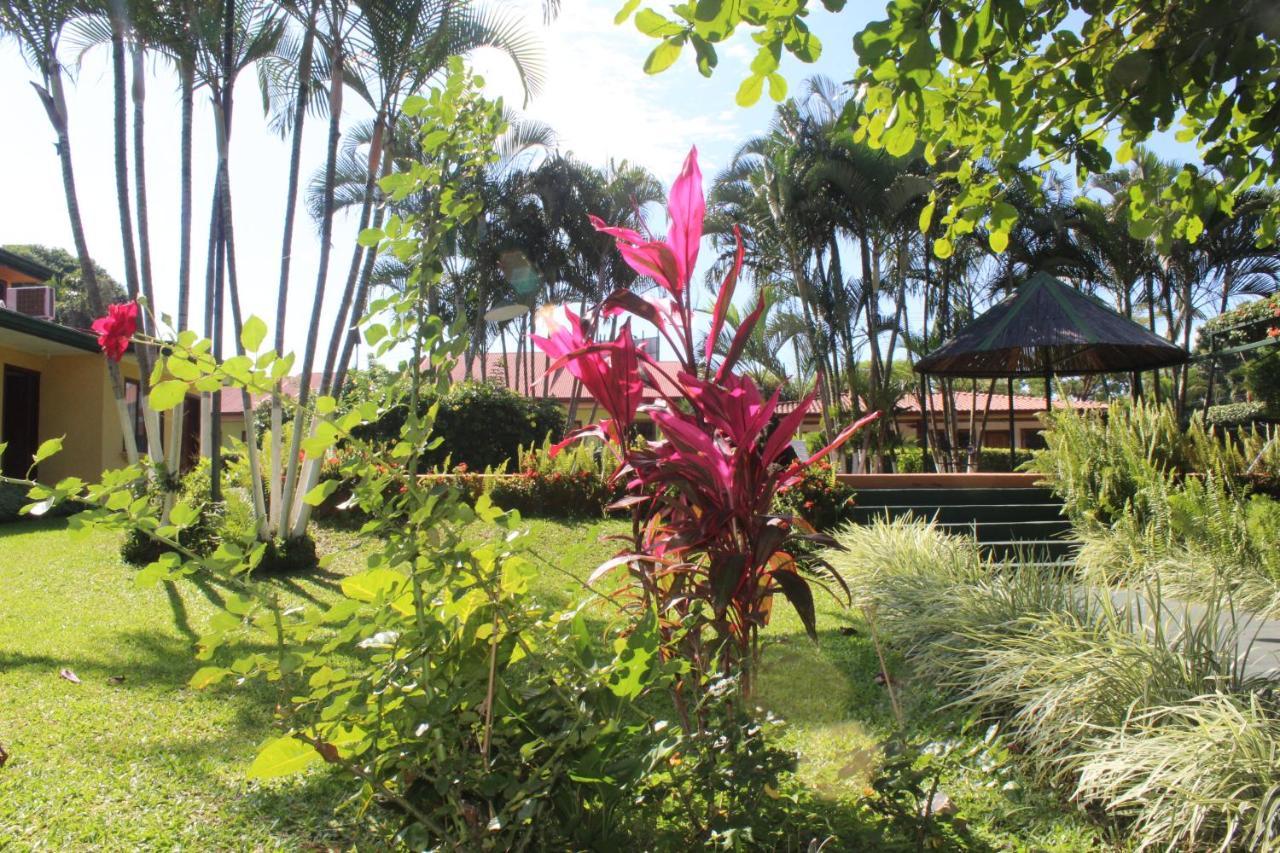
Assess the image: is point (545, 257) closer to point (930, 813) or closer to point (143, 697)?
point (143, 697)

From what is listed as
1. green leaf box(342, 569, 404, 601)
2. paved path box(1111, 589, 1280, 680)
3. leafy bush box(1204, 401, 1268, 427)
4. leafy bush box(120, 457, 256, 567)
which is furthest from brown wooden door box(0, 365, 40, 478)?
leafy bush box(1204, 401, 1268, 427)

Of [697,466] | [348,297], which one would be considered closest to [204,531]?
[348,297]

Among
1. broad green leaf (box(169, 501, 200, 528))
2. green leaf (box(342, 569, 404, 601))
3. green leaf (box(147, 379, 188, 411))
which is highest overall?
green leaf (box(147, 379, 188, 411))

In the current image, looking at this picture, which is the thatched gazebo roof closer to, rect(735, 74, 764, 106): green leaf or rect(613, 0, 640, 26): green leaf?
rect(735, 74, 764, 106): green leaf

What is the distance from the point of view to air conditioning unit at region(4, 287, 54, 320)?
56.1ft

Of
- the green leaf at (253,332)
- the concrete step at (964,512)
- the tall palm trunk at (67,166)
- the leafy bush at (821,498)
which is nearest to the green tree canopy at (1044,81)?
the green leaf at (253,332)

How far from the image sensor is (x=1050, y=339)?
9.70 meters

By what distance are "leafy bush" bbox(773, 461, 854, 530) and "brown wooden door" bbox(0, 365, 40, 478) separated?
43.2ft

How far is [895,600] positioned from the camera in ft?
16.3

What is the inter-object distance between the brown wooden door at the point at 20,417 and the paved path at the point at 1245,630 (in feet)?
53.0

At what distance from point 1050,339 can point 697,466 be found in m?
8.79

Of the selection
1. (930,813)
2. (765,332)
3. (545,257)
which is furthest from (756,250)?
(930,813)

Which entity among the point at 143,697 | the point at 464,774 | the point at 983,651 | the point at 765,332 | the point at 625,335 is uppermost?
the point at 765,332

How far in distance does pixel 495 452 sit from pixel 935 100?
1123 centimetres
